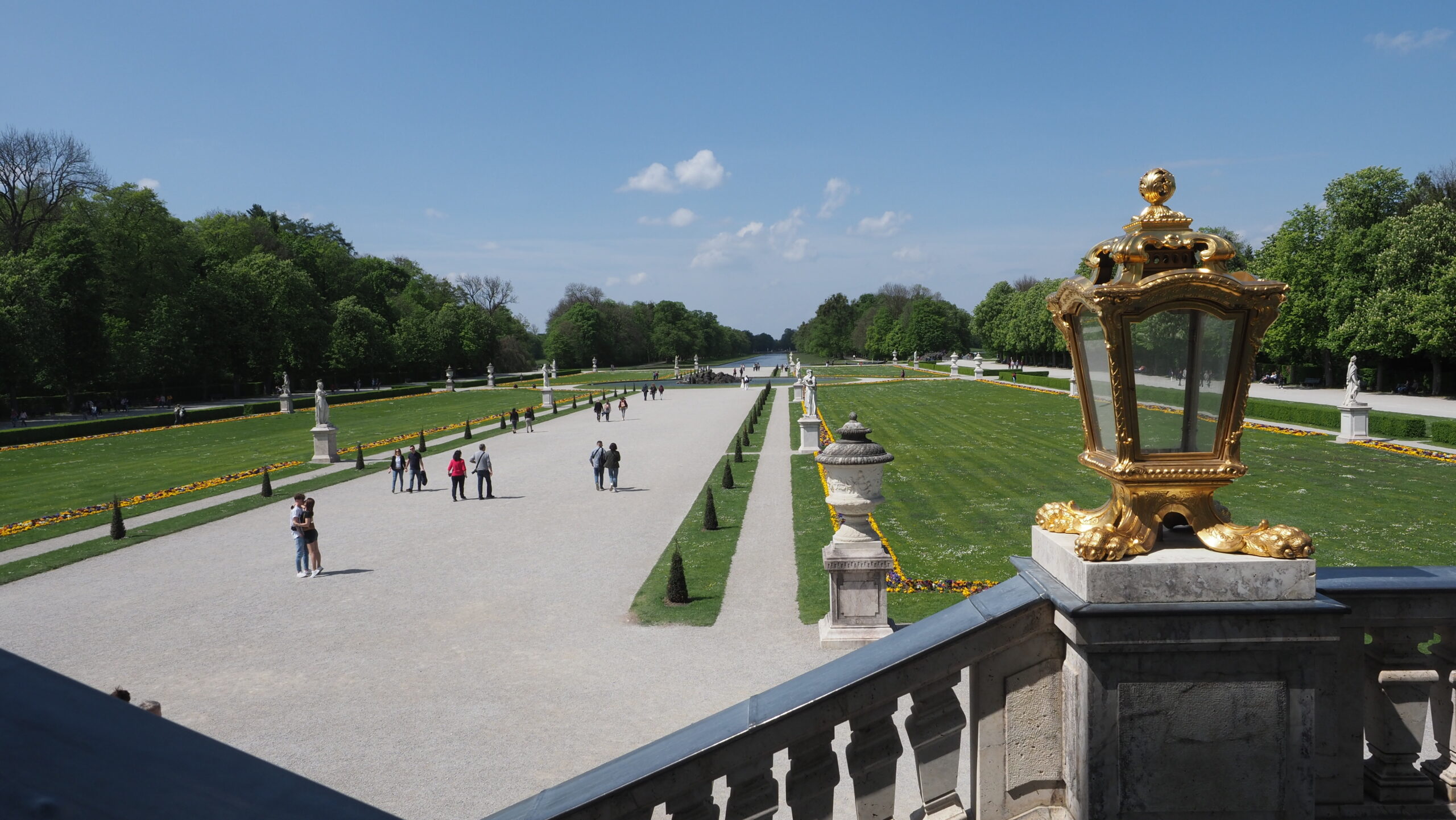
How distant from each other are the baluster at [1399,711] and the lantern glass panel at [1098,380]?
3.92 feet

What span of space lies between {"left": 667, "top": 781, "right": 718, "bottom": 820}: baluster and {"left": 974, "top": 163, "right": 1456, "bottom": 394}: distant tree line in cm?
4325

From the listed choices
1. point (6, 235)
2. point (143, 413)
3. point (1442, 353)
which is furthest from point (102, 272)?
point (1442, 353)

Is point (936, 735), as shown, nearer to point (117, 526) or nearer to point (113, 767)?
point (113, 767)

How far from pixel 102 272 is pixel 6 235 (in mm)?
7227

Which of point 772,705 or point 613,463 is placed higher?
point 772,705

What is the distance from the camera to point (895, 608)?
510 inches

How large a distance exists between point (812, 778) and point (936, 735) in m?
0.49

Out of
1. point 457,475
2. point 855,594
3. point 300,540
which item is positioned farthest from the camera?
point 457,475

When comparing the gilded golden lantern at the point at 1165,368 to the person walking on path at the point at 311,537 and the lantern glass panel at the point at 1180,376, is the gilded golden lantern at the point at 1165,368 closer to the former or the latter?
the lantern glass panel at the point at 1180,376

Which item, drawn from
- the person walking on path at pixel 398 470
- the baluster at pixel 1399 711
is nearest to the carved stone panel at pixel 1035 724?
the baluster at pixel 1399 711

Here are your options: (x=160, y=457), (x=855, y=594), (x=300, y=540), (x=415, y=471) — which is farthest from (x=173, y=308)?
(x=855, y=594)

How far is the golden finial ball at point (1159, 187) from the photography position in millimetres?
3320

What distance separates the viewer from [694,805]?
298 centimetres

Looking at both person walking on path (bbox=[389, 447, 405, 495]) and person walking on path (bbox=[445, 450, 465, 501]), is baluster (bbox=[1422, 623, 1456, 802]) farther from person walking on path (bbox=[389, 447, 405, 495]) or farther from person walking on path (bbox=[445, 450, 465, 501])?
person walking on path (bbox=[389, 447, 405, 495])
